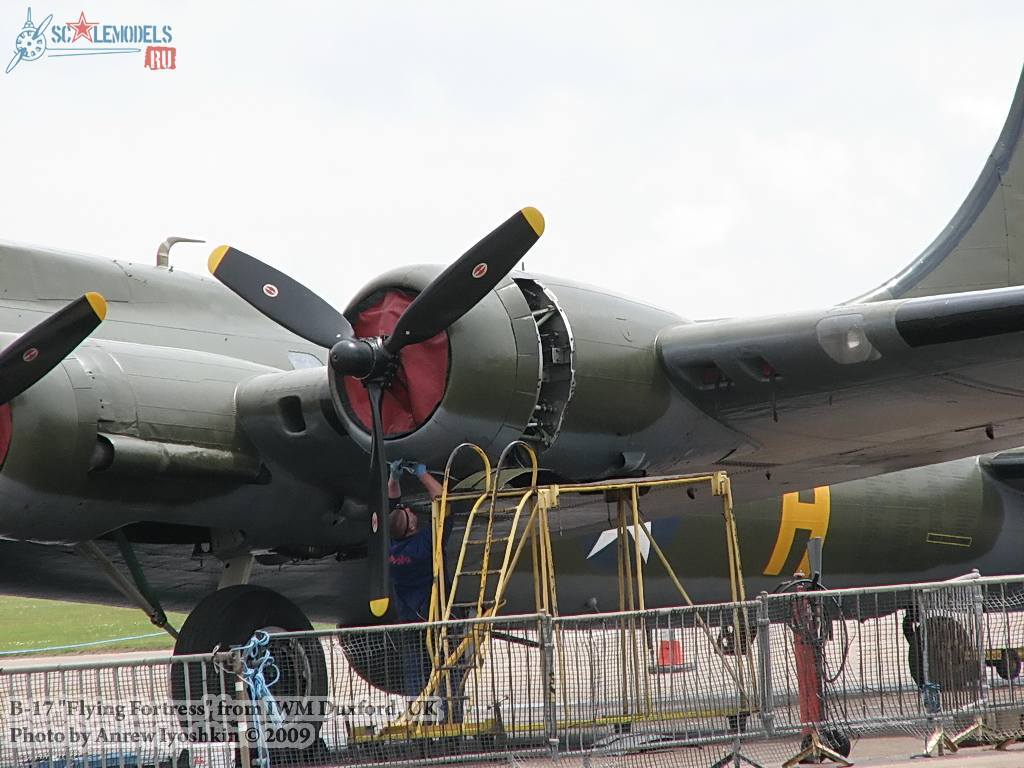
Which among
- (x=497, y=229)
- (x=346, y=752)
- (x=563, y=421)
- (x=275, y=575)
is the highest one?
(x=497, y=229)

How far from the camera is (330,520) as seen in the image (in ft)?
34.5

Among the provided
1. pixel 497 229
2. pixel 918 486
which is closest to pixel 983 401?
pixel 497 229

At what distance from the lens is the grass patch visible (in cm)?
3069

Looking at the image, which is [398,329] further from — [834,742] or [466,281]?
[834,742]

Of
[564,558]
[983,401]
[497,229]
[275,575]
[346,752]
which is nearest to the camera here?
[346,752]

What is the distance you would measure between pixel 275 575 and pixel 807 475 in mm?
4864

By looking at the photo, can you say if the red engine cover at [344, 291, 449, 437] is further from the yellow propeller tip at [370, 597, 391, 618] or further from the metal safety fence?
the metal safety fence

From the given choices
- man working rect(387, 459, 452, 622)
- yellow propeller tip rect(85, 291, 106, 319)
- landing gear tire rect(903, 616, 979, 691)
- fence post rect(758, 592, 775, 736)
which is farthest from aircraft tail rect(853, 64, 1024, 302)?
yellow propeller tip rect(85, 291, 106, 319)

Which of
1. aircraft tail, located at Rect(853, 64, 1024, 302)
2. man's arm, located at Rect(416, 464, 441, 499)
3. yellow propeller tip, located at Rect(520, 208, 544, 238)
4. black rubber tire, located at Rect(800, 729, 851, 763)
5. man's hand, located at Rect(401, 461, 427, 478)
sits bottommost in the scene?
black rubber tire, located at Rect(800, 729, 851, 763)

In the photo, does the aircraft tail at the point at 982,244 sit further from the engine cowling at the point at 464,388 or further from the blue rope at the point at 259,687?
the blue rope at the point at 259,687

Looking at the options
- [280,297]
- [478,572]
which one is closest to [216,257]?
[280,297]

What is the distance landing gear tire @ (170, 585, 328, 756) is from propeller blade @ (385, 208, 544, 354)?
2.18 meters

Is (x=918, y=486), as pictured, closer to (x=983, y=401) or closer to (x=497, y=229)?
(x=983, y=401)

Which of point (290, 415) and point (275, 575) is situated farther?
point (275, 575)
